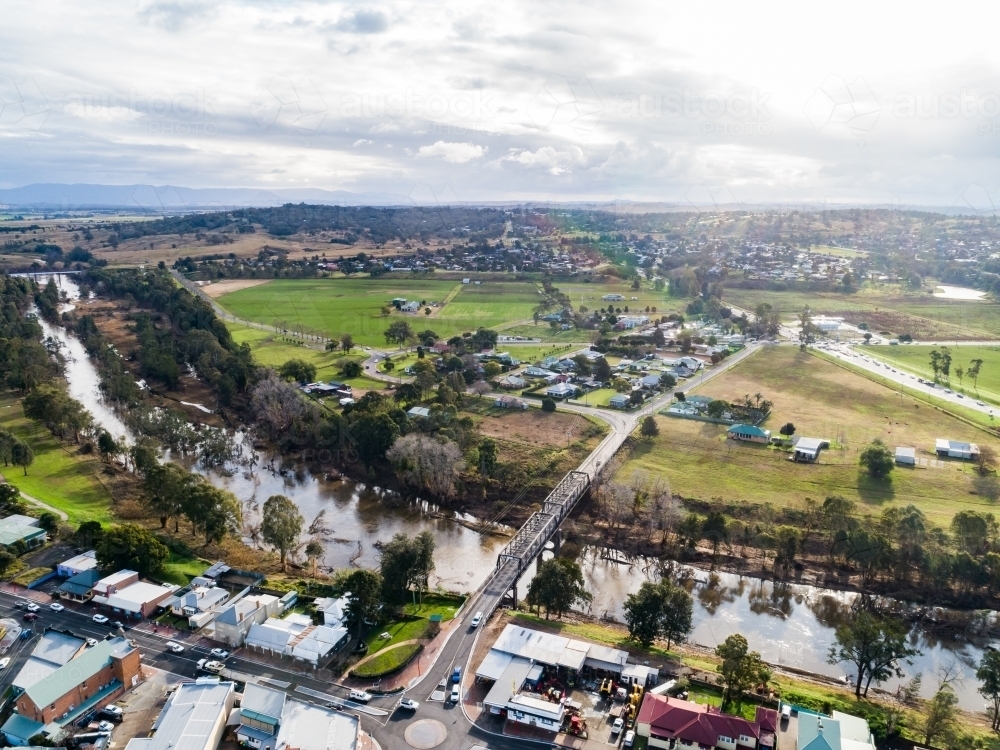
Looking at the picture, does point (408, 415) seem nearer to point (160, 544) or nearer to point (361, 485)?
point (361, 485)

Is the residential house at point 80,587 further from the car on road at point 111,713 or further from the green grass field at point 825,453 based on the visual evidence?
the green grass field at point 825,453

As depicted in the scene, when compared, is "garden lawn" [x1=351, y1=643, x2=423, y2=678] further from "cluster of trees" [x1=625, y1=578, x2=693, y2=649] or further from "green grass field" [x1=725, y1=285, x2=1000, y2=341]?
"green grass field" [x1=725, y1=285, x2=1000, y2=341]

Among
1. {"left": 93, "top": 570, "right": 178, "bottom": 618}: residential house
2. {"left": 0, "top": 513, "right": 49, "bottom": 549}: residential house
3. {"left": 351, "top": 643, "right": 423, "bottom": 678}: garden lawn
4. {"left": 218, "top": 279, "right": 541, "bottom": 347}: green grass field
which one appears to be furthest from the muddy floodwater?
{"left": 218, "top": 279, "right": 541, "bottom": 347}: green grass field

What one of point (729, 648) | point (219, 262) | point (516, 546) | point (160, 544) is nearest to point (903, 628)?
point (729, 648)

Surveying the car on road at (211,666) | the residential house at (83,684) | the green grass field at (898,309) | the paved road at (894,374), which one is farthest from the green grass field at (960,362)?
the residential house at (83,684)

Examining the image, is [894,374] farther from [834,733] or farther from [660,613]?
[834,733]

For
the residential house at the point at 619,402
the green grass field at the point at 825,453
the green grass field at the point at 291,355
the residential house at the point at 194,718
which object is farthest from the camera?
the green grass field at the point at 291,355

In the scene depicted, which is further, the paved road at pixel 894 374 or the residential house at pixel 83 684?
the paved road at pixel 894 374
